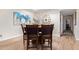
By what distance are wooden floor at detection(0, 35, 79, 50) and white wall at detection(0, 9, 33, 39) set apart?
8 centimetres

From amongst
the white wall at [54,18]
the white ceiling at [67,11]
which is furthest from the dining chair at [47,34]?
the white ceiling at [67,11]

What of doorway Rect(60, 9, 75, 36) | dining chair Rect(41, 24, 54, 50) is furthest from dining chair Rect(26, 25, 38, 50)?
doorway Rect(60, 9, 75, 36)

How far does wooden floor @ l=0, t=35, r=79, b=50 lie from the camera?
1450 mm

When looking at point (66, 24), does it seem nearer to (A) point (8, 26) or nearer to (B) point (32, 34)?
(B) point (32, 34)

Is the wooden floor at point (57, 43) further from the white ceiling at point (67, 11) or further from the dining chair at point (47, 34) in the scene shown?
the white ceiling at point (67, 11)

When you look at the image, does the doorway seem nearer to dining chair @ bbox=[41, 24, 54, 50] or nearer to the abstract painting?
dining chair @ bbox=[41, 24, 54, 50]

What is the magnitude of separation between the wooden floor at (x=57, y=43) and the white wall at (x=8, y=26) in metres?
0.08

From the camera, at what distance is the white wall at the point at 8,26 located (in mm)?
1465

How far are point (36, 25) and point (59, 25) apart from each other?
0.30 meters

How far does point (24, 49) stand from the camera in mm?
1464

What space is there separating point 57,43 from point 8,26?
0.67 meters

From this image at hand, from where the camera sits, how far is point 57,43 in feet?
4.88
